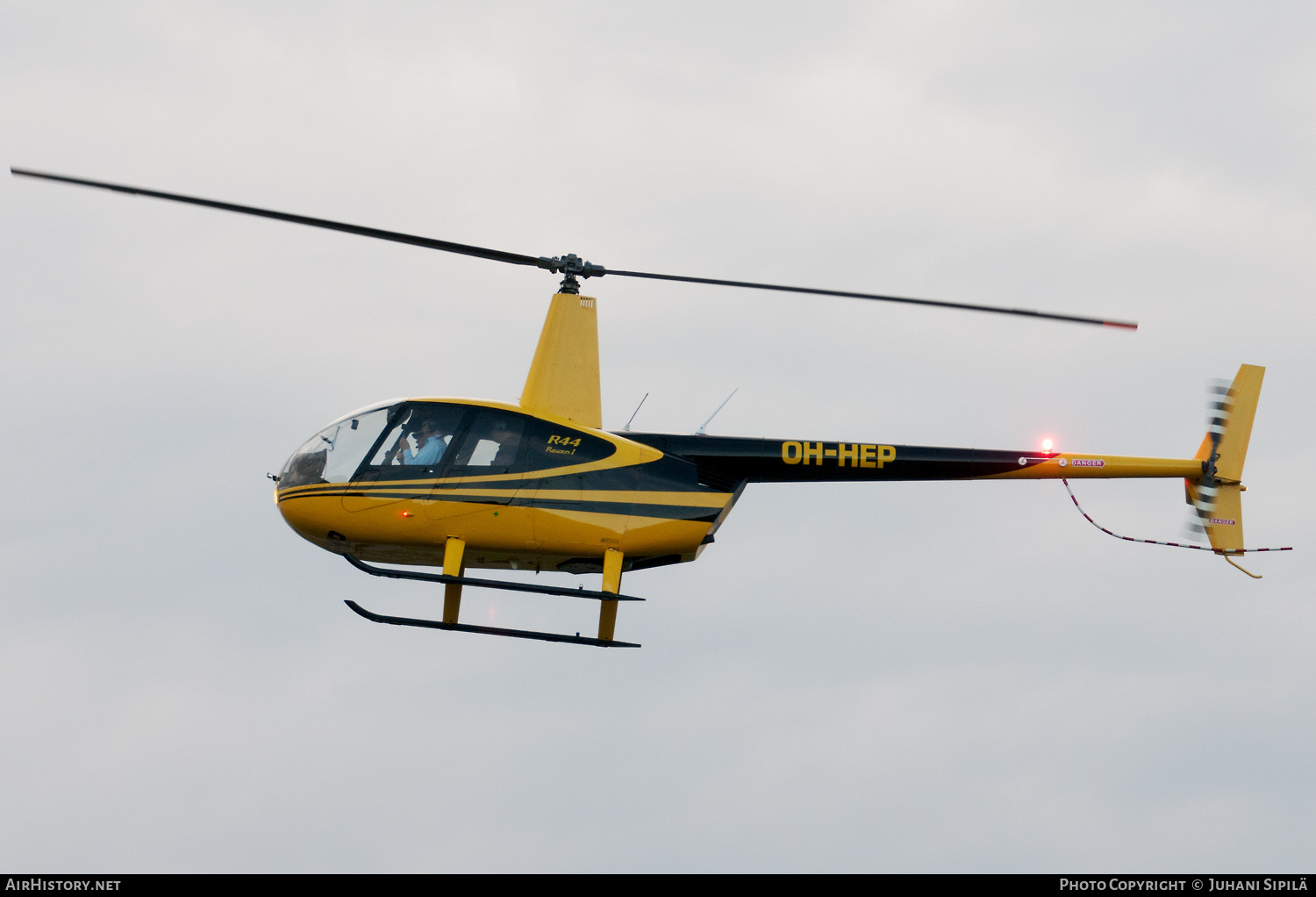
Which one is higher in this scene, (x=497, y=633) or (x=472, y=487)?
(x=472, y=487)

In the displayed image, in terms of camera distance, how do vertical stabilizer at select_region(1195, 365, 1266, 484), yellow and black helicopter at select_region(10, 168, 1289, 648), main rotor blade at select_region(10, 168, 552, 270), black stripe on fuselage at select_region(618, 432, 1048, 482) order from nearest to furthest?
main rotor blade at select_region(10, 168, 552, 270) → yellow and black helicopter at select_region(10, 168, 1289, 648) → black stripe on fuselage at select_region(618, 432, 1048, 482) → vertical stabilizer at select_region(1195, 365, 1266, 484)

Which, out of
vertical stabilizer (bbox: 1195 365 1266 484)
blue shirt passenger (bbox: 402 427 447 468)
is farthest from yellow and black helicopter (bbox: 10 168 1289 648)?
vertical stabilizer (bbox: 1195 365 1266 484)

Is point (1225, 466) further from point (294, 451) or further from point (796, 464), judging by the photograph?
point (294, 451)

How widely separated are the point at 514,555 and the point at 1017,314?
767cm

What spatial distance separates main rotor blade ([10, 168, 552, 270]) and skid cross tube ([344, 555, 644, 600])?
14.5 feet

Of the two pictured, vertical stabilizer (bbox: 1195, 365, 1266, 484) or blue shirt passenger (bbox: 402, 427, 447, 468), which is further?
vertical stabilizer (bbox: 1195, 365, 1266, 484)

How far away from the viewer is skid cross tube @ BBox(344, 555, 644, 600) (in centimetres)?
1872

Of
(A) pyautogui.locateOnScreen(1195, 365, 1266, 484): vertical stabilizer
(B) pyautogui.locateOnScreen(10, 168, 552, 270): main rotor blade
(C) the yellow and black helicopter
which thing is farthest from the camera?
(A) pyautogui.locateOnScreen(1195, 365, 1266, 484): vertical stabilizer

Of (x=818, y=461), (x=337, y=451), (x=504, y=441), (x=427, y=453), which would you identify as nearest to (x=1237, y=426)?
(x=818, y=461)

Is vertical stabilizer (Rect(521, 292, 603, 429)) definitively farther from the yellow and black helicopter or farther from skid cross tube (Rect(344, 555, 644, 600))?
skid cross tube (Rect(344, 555, 644, 600))

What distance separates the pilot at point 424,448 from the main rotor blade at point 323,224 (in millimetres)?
2443

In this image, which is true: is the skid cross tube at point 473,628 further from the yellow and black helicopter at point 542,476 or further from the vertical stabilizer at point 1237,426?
the vertical stabilizer at point 1237,426
